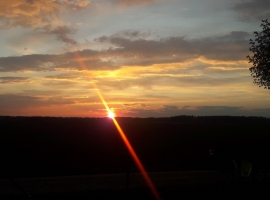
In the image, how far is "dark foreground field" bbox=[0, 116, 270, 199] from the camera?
12.6 metres

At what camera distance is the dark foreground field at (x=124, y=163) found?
12.6 metres

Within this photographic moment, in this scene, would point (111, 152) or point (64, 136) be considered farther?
point (64, 136)

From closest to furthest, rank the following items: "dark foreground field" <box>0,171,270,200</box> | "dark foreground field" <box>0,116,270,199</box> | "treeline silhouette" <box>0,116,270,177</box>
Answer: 1. "dark foreground field" <box>0,171,270,200</box>
2. "dark foreground field" <box>0,116,270,199</box>
3. "treeline silhouette" <box>0,116,270,177</box>

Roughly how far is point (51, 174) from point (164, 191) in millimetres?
6503

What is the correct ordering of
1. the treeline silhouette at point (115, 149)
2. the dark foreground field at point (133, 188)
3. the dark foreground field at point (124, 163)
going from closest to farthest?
the dark foreground field at point (133, 188), the dark foreground field at point (124, 163), the treeline silhouette at point (115, 149)

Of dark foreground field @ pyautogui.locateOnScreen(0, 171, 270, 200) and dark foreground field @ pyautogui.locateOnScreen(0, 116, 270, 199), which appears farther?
dark foreground field @ pyautogui.locateOnScreen(0, 116, 270, 199)

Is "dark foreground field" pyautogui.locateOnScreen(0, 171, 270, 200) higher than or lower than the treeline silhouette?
lower

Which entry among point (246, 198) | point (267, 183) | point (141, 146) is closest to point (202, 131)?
point (141, 146)

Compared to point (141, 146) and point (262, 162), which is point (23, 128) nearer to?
point (141, 146)

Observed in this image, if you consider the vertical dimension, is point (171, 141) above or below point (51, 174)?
above

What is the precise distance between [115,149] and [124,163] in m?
3.76

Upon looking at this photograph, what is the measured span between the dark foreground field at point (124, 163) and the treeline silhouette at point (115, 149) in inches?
1.9

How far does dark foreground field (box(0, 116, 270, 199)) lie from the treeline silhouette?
1.9 inches

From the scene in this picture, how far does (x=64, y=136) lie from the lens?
1091 inches
